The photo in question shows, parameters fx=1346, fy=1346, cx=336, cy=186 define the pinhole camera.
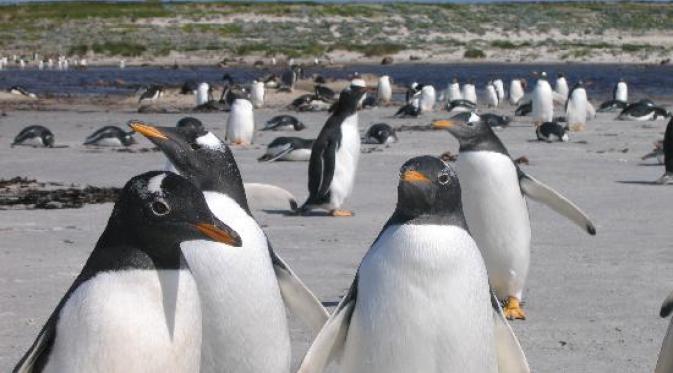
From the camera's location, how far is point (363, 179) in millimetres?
13922

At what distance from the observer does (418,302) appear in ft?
14.5

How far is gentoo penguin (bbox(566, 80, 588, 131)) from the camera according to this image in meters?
21.2

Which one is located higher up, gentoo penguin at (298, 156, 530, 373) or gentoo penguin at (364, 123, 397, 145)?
gentoo penguin at (298, 156, 530, 373)

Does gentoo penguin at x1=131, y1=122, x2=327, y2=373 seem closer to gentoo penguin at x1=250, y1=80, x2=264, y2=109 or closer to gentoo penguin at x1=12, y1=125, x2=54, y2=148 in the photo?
gentoo penguin at x1=12, y1=125, x2=54, y2=148

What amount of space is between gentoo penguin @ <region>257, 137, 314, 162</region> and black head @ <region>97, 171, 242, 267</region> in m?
11.6

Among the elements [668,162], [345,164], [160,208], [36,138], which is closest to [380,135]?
[36,138]

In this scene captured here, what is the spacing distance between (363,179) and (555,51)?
64.7 meters

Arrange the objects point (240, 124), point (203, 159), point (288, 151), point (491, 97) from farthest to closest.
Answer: point (491, 97) < point (240, 124) < point (288, 151) < point (203, 159)

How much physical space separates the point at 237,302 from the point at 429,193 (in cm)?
74

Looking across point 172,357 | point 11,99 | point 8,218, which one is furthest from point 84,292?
point 11,99

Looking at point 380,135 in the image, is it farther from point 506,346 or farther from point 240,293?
point 240,293

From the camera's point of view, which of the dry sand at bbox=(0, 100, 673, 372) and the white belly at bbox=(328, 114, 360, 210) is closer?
the dry sand at bbox=(0, 100, 673, 372)

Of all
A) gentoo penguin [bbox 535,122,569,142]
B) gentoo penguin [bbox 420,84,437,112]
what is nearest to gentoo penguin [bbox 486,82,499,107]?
gentoo penguin [bbox 420,84,437,112]

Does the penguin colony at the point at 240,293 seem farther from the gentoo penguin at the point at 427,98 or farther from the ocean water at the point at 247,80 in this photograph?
the ocean water at the point at 247,80
